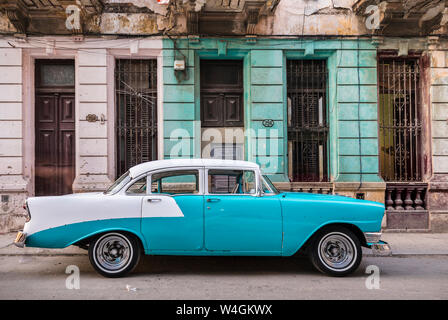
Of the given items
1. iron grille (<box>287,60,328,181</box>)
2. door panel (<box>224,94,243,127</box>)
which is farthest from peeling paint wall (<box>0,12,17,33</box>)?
iron grille (<box>287,60,328,181</box>)

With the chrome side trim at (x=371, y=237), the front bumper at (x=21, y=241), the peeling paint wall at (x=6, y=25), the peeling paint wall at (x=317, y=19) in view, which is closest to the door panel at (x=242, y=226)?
→ the chrome side trim at (x=371, y=237)

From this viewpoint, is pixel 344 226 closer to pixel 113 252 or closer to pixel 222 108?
pixel 113 252

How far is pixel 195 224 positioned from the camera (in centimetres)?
522

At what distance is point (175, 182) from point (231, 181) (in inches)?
33.1

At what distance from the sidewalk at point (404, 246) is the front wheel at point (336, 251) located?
1.78 meters

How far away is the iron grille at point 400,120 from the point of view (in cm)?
972

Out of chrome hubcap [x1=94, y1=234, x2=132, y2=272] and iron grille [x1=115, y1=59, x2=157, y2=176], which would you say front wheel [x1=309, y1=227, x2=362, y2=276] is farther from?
iron grille [x1=115, y1=59, x2=157, y2=176]

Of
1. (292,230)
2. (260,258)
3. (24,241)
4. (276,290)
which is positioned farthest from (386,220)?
(24,241)

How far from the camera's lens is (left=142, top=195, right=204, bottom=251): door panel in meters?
5.21

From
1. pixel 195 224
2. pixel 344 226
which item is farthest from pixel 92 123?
pixel 344 226

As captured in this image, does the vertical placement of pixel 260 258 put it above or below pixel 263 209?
below

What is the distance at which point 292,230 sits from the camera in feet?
17.3
